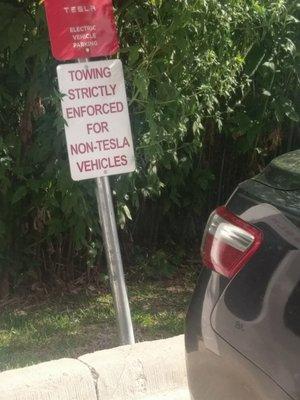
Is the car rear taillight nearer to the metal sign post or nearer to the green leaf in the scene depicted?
the metal sign post

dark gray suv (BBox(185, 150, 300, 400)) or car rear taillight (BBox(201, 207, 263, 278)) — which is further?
car rear taillight (BBox(201, 207, 263, 278))

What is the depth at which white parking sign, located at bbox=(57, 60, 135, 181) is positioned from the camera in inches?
153

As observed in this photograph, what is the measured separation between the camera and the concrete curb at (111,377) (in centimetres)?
365

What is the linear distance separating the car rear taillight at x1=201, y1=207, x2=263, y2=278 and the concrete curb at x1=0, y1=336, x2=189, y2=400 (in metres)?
1.26

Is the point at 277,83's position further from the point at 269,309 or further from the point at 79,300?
the point at 269,309

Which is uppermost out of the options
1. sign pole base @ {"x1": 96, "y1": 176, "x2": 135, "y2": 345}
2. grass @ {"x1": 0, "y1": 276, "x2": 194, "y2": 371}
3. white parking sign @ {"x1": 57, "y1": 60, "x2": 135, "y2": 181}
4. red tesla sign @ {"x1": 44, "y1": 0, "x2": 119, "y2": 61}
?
red tesla sign @ {"x1": 44, "y1": 0, "x2": 119, "y2": 61}

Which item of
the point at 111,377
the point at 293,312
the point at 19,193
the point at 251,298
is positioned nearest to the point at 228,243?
the point at 251,298

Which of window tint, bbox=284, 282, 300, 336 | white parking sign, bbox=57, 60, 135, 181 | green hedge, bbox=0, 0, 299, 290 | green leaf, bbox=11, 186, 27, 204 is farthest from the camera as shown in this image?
green leaf, bbox=11, 186, 27, 204

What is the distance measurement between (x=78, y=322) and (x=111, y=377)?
3.76 ft

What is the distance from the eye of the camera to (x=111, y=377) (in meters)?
3.84

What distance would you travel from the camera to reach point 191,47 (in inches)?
172

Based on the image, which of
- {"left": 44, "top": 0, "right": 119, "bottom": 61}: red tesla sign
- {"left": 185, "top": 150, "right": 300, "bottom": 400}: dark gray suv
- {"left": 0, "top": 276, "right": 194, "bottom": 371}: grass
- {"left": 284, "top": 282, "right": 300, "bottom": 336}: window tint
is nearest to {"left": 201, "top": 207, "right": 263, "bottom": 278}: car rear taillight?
{"left": 185, "top": 150, "right": 300, "bottom": 400}: dark gray suv

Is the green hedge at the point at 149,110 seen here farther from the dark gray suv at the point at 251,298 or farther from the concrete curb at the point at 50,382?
the dark gray suv at the point at 251,298

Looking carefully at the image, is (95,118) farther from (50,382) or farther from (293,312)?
(293,312)
